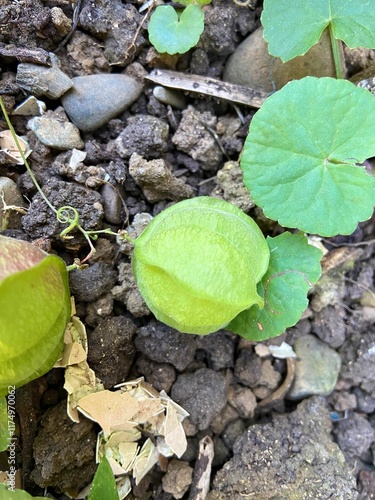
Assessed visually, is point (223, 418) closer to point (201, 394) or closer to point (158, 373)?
point (201, 394)

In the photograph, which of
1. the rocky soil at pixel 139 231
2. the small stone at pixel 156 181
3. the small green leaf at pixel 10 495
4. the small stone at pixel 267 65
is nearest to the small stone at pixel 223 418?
the rocky soil at pixel 139 231

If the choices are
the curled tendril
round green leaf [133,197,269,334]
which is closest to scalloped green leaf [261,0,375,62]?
round green leaf [133,197,269,334]

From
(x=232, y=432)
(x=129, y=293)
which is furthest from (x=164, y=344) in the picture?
(x=232, y=432)

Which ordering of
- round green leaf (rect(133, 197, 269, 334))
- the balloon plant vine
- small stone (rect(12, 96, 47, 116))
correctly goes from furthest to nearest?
small stone (rect(12, 96, 47, 116)), the balloon plant vine, round green leaf (rect(133, 197, 269, 334))

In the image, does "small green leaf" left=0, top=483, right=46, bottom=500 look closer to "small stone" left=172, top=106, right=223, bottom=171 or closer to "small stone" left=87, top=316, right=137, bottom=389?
"small stone" left=87, top=316, right=137, bottom=389

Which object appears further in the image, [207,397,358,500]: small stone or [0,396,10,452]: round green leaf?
[207,397,358,500]: small stone

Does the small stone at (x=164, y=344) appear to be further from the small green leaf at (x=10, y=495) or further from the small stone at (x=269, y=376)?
the small green leaf at (x=10, y=495)
